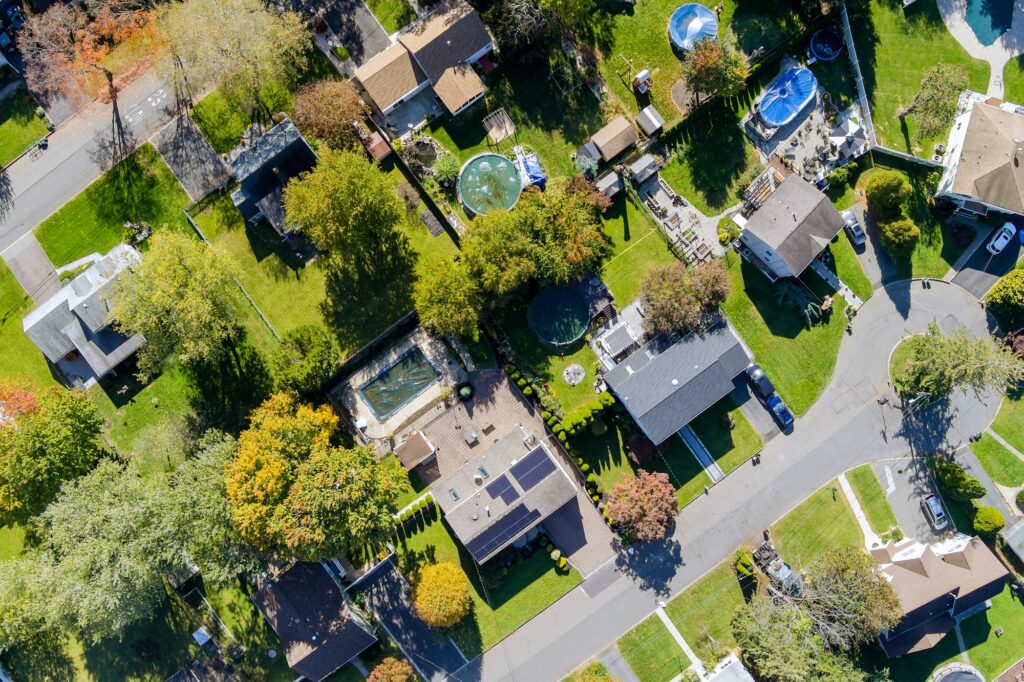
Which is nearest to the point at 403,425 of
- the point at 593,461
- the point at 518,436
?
the point at 518,436

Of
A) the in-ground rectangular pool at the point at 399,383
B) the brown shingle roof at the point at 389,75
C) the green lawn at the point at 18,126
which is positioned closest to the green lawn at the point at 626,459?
the in-ground rectangular pool at the point at 399,383

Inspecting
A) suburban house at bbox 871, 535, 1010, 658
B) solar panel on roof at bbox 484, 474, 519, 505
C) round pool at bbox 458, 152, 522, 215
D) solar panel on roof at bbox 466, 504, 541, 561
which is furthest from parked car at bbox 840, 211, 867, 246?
solar panel on roof at bbox 484, 474, 519, 505

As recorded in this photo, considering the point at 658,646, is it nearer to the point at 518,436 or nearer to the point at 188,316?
the point at 518,436

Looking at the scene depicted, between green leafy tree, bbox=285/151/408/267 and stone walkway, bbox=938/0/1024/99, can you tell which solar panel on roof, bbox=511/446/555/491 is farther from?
stone walkway, bbox=938/0/1024/99

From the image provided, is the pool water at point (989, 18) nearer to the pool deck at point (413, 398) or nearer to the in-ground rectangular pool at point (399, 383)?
the pool deck at point (413, 398)

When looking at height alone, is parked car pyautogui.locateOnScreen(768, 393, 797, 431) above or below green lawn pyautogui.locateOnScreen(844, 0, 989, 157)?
below

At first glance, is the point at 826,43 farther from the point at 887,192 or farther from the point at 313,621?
the point at 313,621

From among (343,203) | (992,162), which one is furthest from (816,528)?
(343,203)
